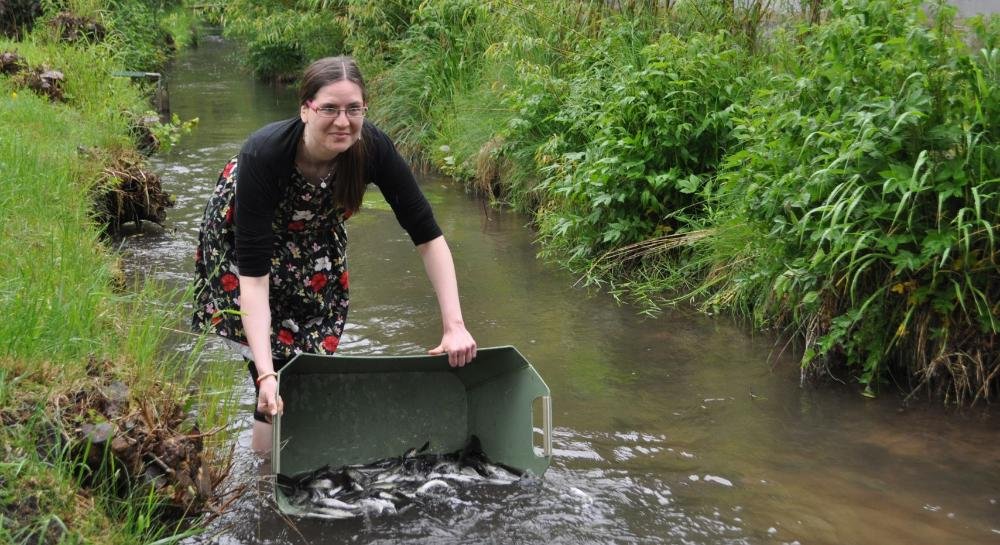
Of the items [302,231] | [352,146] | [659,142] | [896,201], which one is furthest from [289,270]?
[659,142]

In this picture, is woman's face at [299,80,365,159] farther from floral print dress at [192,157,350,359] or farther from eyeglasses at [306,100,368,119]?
floral print dress at [192,157,350,359]

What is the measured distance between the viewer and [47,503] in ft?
9.11

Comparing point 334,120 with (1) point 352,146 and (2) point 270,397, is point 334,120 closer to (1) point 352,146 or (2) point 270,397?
(1) point 352,146

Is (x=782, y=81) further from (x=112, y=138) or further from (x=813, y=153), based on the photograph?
(x=112, y=138)

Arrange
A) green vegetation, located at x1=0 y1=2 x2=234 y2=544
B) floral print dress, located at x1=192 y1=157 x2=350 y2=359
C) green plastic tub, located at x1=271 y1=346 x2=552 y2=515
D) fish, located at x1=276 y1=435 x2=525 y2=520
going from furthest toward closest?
green plastic tub, located at x1=271 y1=346 x2=552 y2=515, fish, located at x1=276 y1=435 x2=525 y2=520, floral print dress, located at x1=192 y1=157 x2=350 y2=359, green vegetation, located at x1=0 y1=2 x2=234 y2=544

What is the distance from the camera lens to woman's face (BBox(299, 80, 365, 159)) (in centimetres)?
318

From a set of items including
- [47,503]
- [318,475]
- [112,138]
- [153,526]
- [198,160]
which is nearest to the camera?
[47,503]

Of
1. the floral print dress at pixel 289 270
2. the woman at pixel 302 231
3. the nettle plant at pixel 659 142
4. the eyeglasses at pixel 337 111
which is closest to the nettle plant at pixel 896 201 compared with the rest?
the nettle plant at pixel 659 142

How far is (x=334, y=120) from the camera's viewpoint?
10.5ft

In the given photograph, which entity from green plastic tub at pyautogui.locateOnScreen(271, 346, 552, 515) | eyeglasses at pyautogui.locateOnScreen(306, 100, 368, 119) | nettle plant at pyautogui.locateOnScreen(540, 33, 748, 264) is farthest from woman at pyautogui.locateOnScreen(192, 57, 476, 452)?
nettle plant at pyautogui.locateOnScreen(540, 33, 748, 264)

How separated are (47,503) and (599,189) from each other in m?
4.85

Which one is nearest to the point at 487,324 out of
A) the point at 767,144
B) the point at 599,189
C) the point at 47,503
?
the point at 599,189

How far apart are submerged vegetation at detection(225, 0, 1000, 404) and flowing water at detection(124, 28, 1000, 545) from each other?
1.04 feet

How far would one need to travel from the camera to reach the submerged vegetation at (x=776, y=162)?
4.64 meters
